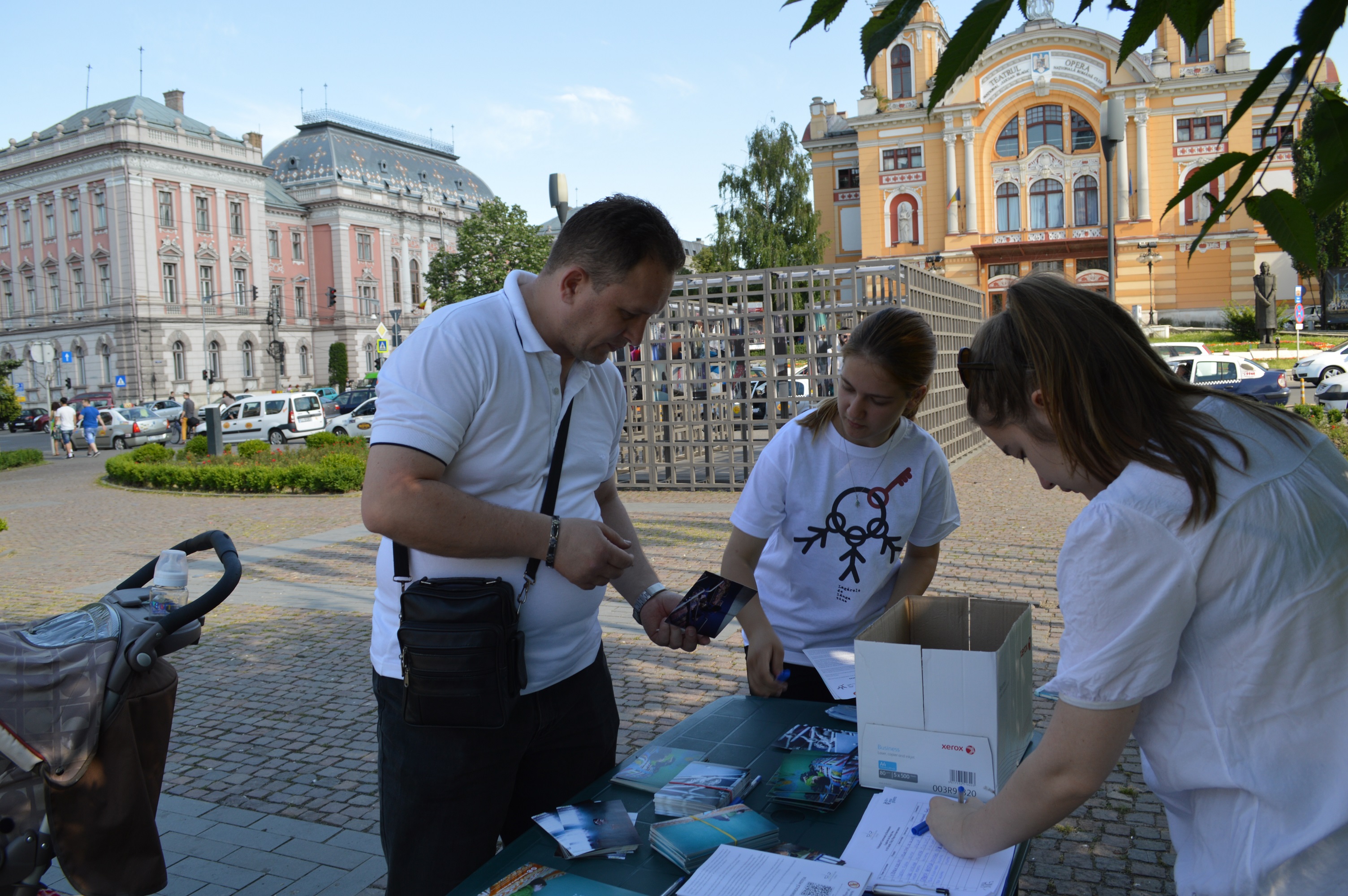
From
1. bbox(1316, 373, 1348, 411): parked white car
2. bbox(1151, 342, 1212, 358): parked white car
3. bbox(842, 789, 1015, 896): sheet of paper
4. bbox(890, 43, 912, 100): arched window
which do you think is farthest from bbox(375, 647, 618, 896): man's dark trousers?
bbox(890, 43, 912, 100): arched window

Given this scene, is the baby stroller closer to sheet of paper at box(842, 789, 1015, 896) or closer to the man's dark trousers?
the man's dark trousers

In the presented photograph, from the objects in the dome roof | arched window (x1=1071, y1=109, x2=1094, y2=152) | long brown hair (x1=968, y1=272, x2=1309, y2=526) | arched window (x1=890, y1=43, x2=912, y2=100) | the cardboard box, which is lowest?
the cardboard box

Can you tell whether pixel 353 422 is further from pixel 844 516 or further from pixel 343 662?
pixel 844 516

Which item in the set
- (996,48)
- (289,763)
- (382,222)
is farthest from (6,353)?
(289,763)

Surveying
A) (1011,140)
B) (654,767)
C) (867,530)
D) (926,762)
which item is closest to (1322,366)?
(1011,140)

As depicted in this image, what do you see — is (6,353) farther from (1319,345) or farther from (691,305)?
(1319,345)

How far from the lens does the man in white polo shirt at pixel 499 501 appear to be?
6.50 ft

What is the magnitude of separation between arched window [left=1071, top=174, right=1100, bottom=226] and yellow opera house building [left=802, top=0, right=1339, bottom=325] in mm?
61

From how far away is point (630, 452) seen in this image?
14.2 m

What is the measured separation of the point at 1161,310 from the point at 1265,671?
1787 inches

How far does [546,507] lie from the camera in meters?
2.20

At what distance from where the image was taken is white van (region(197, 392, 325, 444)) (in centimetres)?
2861

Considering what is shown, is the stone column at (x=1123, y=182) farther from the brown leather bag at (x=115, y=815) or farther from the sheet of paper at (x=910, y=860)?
the brown leather bag at (x=115, y=815)

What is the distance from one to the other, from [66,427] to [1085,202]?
3908cm
